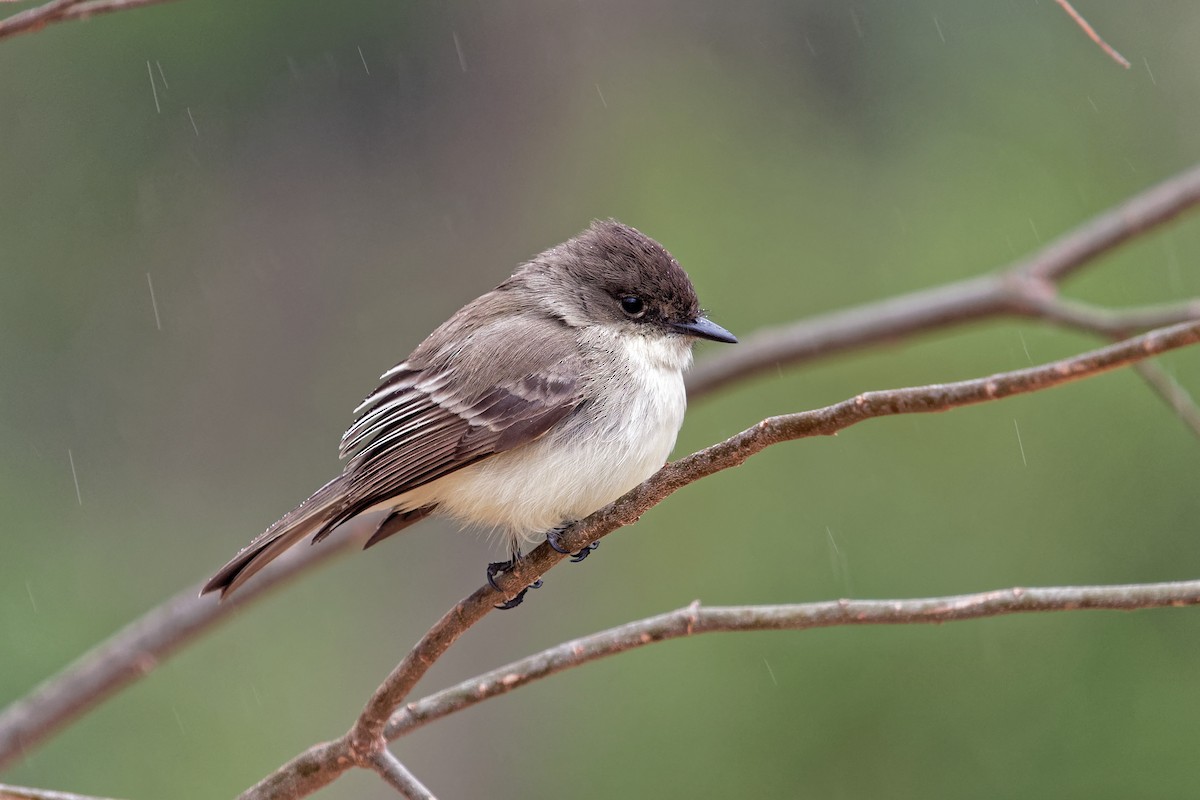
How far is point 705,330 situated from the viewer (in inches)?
139

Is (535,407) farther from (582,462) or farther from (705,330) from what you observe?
(705,330)

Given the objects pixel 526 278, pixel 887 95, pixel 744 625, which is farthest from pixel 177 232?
pixel 744 625

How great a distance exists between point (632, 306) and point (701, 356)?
2.91 meters

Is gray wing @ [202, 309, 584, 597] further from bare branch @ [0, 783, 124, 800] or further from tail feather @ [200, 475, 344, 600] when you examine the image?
bare branch @ [0, 783, 124, 800]

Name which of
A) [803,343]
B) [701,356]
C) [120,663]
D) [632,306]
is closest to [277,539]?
[632,306]

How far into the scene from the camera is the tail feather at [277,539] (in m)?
2.96

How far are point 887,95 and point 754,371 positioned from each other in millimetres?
5126

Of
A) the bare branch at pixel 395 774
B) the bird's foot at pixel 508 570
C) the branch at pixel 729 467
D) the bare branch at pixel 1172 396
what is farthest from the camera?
the bare branch at pixel 1172 396

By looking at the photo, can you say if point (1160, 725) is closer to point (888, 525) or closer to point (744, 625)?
point (888, 525)

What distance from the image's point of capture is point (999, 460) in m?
7.00

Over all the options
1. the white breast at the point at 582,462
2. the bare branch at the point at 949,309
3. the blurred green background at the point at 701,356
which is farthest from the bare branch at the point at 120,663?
the blurred green background at the point at 701,356

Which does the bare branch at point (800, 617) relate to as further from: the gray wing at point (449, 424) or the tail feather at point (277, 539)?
the gray wing at point (449, 424)

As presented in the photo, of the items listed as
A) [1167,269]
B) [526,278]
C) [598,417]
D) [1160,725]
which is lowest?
[1160,725]

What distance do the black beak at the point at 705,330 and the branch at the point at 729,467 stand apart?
86 cm
